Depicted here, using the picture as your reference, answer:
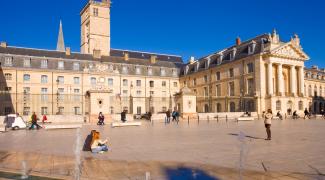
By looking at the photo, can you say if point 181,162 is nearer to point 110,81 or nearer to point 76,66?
point 110,81

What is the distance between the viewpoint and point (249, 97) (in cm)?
5066

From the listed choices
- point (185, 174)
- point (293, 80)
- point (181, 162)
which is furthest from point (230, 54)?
point (185, 174)

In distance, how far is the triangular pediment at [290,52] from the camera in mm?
50594

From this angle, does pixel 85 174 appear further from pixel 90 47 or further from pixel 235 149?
pixel 90 47

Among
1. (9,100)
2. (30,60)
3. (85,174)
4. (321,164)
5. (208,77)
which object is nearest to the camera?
(85,174)

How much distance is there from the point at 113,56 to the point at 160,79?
37.4 ft

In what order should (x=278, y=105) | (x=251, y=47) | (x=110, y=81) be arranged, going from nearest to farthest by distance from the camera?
(x=278, y=105) < (x=251, y=47) < (x=110, y=81)

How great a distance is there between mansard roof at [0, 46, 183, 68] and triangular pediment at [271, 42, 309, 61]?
25823mm

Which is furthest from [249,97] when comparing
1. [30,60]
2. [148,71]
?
[30,60]

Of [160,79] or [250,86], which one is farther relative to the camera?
[160,79]

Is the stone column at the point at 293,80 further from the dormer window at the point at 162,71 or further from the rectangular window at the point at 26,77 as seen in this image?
the rectangular window at the point at 26,77

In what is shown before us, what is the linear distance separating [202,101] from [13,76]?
3496cm

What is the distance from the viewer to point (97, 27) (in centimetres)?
7450

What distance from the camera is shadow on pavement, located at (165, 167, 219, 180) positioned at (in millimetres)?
6675
